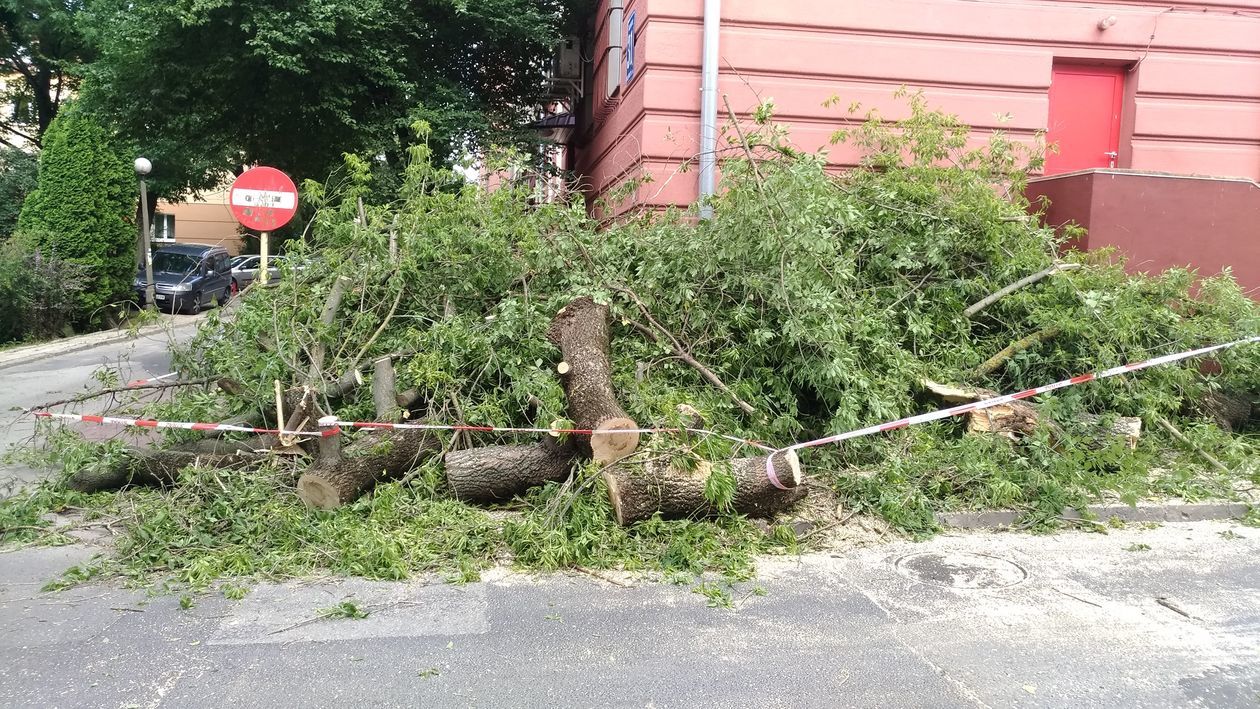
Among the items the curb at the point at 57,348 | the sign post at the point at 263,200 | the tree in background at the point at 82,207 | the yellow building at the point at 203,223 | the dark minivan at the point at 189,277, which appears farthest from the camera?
the yellow building at the point at 203,223

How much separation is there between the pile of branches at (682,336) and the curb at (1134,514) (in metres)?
0.66

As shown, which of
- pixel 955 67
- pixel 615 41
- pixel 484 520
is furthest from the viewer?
pixel 615 41

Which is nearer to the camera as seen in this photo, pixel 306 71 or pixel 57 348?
pixel 306 71

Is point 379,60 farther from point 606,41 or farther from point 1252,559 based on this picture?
point 1252,559

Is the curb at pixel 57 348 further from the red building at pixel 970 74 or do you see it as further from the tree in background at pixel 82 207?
the red building at pixel 970 74

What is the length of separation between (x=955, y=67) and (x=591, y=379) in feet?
23.7

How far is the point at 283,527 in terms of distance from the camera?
16.4 ft

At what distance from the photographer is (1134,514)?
5.75 m

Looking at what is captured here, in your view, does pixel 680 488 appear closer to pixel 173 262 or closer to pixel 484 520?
pixel 484 520

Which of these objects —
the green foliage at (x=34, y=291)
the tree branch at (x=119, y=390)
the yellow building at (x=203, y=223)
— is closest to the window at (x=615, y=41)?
the tree branch at (x=119, y=390)

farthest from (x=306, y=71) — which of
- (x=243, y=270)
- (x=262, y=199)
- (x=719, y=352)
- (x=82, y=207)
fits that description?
(x=243, y=270)

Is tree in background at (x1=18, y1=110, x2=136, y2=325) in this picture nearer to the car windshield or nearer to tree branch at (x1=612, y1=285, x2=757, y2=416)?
the car windshield

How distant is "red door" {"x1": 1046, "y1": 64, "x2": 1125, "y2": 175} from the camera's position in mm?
10469

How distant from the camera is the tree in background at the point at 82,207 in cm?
1716
